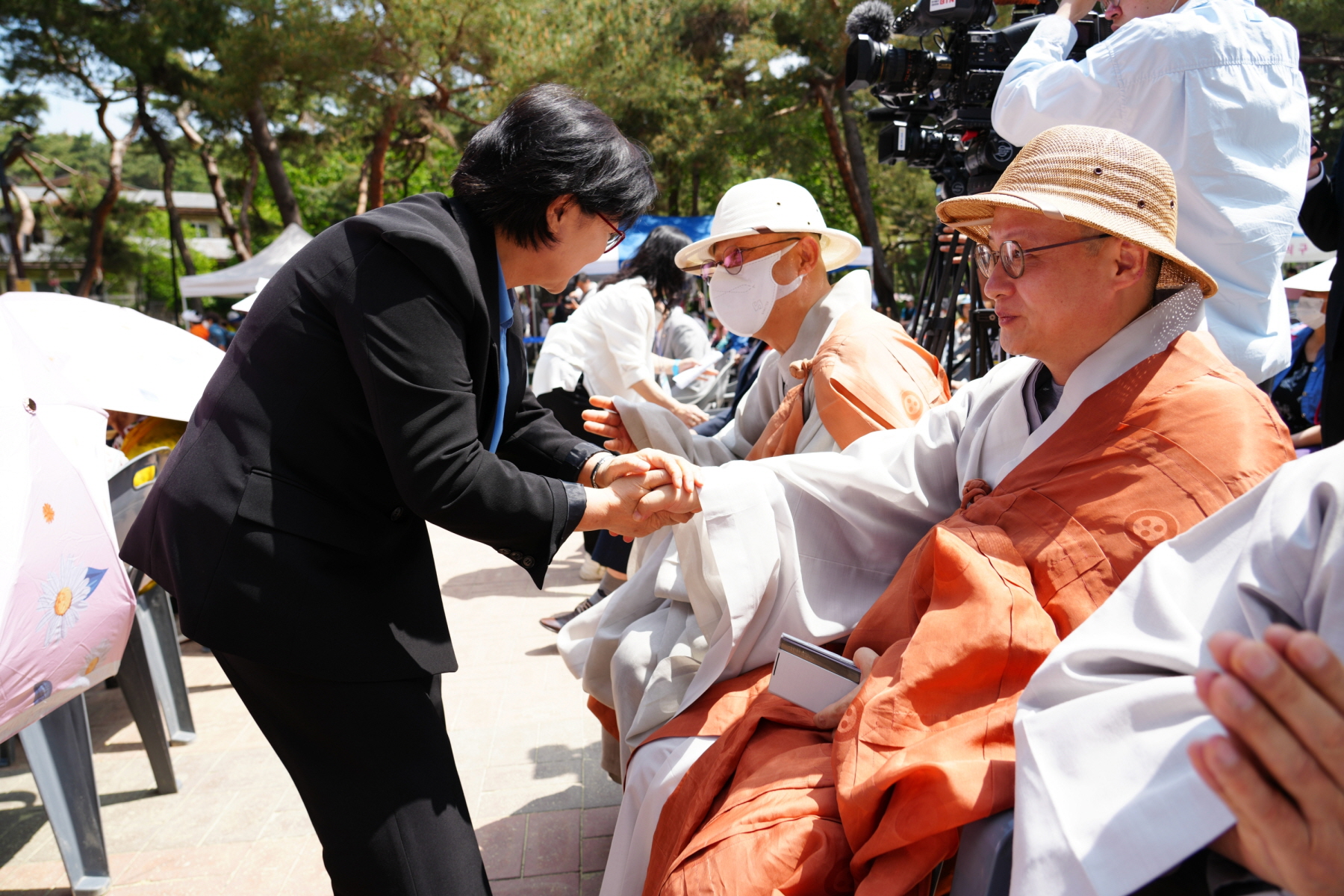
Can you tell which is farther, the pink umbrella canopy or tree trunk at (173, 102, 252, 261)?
tree trunk at (173, 102, 252, 261)

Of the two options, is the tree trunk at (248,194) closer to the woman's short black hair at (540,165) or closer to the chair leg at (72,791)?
the chair leg at (72,791)

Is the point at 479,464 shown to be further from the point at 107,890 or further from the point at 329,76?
the point at 329,76

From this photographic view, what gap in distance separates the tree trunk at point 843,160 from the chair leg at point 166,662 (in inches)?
491

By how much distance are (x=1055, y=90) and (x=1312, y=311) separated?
12.5ft

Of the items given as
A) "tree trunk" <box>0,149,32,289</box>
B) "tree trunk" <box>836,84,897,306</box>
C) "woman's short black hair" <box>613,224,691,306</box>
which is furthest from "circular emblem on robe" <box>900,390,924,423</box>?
"tree trunk" <box>0,149,32,289</box>

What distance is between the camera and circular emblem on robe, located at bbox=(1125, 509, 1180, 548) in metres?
1.53

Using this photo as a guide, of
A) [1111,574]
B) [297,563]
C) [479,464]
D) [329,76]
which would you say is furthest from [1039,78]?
[329,76]

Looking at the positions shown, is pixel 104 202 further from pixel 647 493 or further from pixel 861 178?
pixel 647 493

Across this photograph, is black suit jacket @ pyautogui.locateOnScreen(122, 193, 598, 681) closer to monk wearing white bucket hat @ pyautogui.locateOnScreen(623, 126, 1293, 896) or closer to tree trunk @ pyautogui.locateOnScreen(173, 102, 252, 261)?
monk wearing white bucket hat @ pyautogui.locateOnScreen(623, 126, 1293, 896)

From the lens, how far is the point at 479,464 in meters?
1.64

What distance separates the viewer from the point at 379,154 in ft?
57.7

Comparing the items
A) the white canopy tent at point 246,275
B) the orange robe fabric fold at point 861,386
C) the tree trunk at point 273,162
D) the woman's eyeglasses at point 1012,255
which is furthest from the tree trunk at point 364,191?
the woman's eyeglasses at point 1012,255

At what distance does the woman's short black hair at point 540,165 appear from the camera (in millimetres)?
1741

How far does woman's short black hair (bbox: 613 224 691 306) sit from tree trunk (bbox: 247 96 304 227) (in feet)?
46.4
